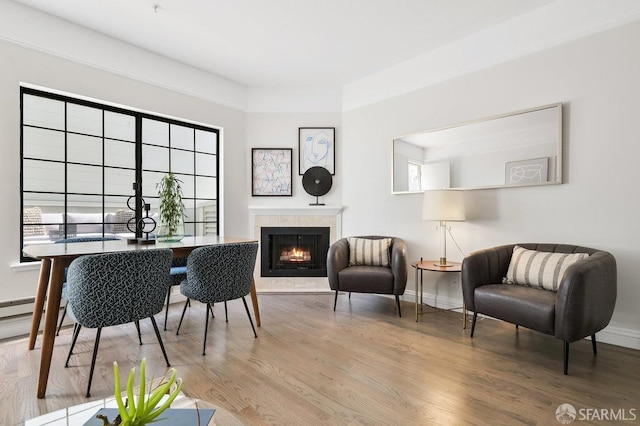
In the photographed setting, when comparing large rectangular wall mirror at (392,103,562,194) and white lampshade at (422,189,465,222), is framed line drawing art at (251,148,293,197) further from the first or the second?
white lampshade at (422,189,465,222)

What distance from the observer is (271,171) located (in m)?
4.63

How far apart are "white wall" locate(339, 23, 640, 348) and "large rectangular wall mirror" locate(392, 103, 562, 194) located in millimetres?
88

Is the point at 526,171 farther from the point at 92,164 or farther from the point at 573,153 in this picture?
the point at 92,164

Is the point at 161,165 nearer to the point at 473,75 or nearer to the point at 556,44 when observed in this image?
the point at 473,75

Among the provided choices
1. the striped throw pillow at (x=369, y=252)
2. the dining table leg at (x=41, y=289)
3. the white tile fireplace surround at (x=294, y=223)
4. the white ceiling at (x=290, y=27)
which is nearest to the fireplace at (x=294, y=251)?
the white tile fireplace surround at (x=294, y=223)

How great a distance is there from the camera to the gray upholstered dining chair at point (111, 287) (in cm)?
185

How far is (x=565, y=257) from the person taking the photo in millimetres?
2475

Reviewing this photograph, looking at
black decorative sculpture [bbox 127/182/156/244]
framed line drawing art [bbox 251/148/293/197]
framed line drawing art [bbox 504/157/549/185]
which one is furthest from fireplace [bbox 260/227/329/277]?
framed line drawing art [bbox 504/157/549/185]

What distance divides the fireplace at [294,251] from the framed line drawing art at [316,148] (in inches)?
33.6

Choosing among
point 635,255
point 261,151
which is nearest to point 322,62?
point 261,151

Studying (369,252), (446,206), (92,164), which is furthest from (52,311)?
(446,206)

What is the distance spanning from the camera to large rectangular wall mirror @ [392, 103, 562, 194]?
9.39 ft

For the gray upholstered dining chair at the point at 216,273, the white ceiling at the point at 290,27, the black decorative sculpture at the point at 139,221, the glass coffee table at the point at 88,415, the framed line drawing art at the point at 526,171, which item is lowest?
the glass coffee table at the point at 88,415

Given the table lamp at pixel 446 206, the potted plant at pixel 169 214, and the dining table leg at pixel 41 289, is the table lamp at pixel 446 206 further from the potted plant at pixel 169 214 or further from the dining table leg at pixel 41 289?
the dining table leg at pixel 41 289
